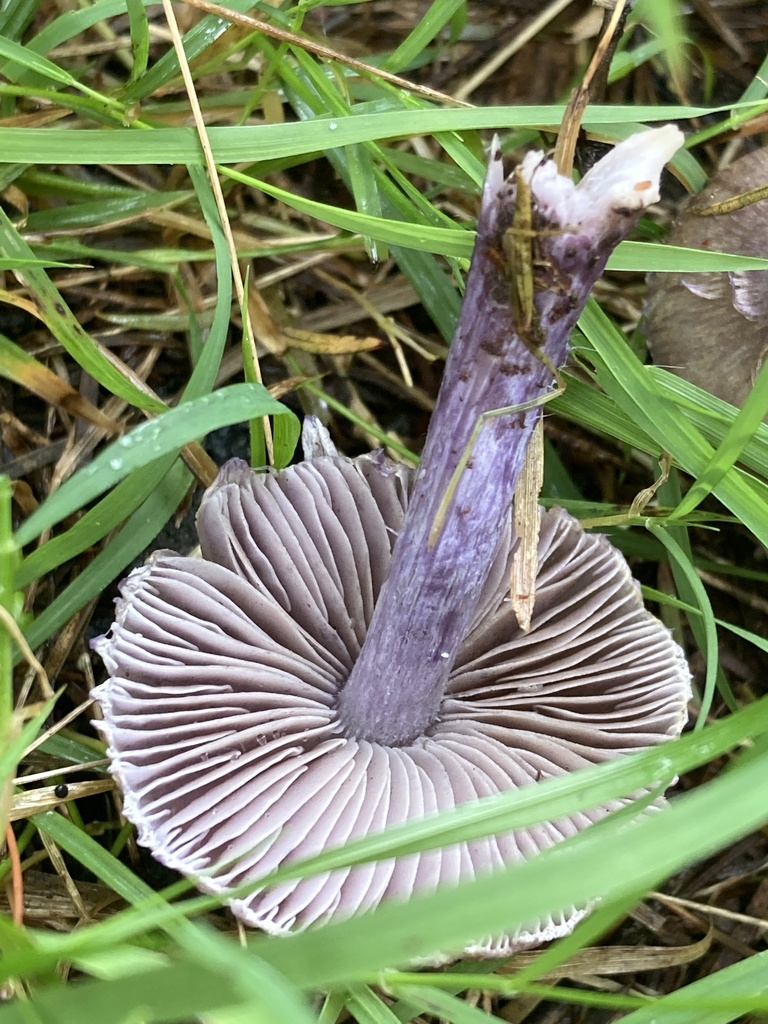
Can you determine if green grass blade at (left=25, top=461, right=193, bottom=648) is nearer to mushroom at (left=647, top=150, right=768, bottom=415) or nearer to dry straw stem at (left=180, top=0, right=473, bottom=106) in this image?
dry straw stem at (left=180, top=0, right=473, bottom=106)

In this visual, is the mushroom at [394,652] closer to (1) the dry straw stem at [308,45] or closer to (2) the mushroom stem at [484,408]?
(2) the mushroom stem at [484,408]

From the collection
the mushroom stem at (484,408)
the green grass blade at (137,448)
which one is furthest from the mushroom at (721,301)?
the green grass blade at (137,448)

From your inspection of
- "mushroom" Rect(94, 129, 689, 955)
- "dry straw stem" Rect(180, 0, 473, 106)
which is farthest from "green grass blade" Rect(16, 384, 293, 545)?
"dry straw stem" Rect(180, 0, 473, 106)

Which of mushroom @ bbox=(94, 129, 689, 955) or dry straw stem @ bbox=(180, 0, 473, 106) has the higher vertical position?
dry straw stem @ bbox=(180, 0, 473, 106)

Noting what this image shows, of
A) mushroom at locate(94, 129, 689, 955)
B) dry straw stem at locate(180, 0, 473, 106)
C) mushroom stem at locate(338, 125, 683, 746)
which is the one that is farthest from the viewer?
dry straw stem at locate(180, 0, 473, 106)

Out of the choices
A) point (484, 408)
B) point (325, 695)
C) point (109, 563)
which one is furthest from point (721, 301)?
point (109, 563)

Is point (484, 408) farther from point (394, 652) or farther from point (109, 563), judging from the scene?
point (109, 563)

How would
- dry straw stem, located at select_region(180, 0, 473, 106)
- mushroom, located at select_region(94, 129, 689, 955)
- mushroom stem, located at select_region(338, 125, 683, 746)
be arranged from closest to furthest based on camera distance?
mushroom stem, located at select_region(338, 125, 683, 746) < mushroom, located at select_region(94, 129, 689, 955) < dry straw stem, located at select_region(180, 0, 473, 106)
